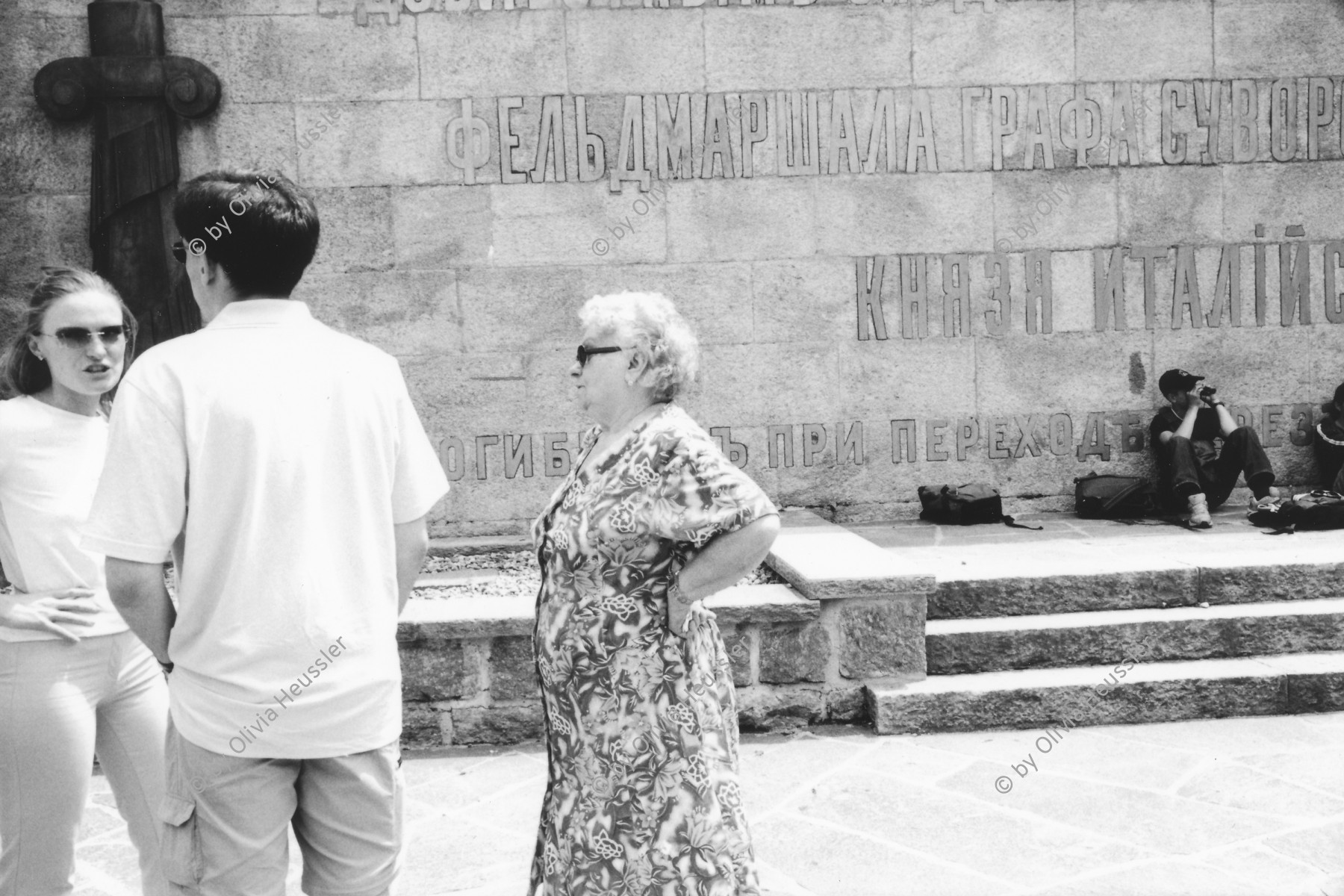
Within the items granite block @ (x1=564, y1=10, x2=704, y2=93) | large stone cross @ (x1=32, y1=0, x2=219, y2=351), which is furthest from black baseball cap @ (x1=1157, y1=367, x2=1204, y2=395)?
large stone cross @ (x1=32, y1=0, x2=219, y2=351)

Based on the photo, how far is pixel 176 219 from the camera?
7.22 ft

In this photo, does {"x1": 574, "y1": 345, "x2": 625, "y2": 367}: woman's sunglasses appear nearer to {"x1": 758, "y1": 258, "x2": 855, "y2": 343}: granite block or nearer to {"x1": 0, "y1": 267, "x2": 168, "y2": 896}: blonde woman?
{"x1": 0, "y1": 267, "x2": 168, "y2": 896}: blonde woman

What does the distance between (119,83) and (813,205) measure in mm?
4206

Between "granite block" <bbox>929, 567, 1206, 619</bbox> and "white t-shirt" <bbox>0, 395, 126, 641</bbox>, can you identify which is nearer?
"white t-shirt" <bbox>0, 395, 126, 641</bbox>

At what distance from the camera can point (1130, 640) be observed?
226 inches

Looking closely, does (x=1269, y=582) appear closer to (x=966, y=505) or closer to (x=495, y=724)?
(x=966, y=505)

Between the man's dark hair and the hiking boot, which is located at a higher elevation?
the man's dark hair

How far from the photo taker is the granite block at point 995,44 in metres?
8.20

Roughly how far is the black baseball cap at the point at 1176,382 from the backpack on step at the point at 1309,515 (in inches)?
41.3

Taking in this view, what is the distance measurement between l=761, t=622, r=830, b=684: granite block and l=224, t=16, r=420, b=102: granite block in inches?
173

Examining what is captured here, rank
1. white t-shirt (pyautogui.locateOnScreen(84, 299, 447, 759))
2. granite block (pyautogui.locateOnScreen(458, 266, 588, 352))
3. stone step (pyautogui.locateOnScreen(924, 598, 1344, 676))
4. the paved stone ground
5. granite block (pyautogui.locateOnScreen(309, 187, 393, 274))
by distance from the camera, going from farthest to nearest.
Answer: granite block (pyautogui.locateOnScreen(458, 266, 588, 352))
granite block (pyautogui.locateOnScreen(309, 187, 393, 274))
stone step (pyautogui.locateOnScreen(924, 598, 1344, 676))
the paved stone ground
white t-shirt (pyautogui.locateOnScreen(84, 299, 447, 759))

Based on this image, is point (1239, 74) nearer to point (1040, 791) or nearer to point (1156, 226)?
point (1156, 226)

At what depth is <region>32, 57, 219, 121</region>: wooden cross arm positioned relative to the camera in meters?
7.53

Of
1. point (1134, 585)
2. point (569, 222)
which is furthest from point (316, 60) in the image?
point (1134, 585)
